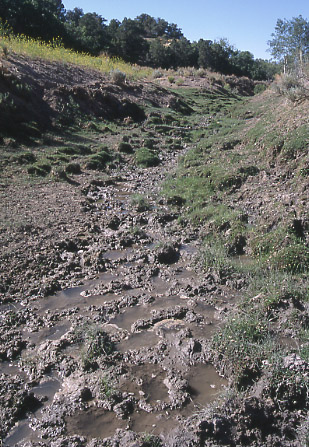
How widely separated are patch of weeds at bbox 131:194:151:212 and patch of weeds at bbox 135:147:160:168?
3.41 metres

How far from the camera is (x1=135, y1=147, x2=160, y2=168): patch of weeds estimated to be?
11.8 metres

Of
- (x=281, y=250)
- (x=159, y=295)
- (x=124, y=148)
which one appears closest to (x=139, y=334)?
(x=159, y=295)

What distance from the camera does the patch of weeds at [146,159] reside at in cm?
1183

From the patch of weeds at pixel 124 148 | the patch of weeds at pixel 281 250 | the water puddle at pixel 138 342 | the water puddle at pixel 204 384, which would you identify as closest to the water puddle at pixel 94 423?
the water puddle at pixel 204 384

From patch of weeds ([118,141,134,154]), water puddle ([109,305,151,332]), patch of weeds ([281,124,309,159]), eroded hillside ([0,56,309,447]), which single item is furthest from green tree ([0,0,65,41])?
water puddle ([109,305,151,332])

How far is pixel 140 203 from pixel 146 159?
3972mm

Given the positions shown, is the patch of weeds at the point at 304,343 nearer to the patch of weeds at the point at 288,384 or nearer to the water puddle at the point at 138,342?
the patch of weeds at the point at 288,384

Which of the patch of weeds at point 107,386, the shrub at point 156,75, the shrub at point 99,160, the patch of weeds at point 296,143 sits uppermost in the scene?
the shrub at point 156,75

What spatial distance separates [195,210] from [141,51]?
41366 mm

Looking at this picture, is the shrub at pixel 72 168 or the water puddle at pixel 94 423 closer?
the water puddle at pixel 94 423

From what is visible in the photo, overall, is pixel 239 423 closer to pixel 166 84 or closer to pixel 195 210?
pixel 195 210

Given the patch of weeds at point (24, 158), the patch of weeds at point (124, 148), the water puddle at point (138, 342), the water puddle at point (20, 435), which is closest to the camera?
the water puddle at point (20, 435)

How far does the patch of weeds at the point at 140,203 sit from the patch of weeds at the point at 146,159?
3.41 m

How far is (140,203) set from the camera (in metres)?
8.24
